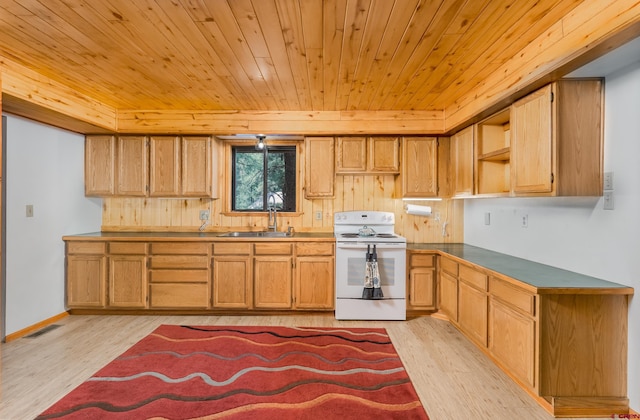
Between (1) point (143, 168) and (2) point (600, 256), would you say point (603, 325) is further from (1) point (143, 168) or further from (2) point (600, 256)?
(1) point (143, 168)

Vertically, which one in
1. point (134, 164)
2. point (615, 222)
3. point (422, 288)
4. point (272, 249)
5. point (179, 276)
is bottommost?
point (422, 288)

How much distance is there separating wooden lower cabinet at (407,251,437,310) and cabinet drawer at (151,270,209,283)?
7.54 feet

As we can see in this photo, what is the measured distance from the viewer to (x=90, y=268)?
3.72m

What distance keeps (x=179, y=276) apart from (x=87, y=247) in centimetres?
107

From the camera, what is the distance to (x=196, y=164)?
398cm

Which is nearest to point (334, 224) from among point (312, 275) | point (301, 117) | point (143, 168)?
point (312, 275)

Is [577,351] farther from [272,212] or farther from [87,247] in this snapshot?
[87,247]

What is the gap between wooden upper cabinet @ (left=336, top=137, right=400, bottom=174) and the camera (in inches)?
155

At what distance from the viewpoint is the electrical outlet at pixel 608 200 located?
2061 mm

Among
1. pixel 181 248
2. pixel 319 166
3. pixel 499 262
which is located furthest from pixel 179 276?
pixel 499 262

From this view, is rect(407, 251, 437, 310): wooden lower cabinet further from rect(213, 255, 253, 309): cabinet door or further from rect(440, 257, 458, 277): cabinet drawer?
rect(213, 255, 253, 309): cabinet door

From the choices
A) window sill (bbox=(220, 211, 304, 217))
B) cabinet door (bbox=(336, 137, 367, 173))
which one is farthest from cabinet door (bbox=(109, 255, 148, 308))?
cabinet door (bbox=(336, 137, 367, 173))

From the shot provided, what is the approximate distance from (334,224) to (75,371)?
2848 millimetres

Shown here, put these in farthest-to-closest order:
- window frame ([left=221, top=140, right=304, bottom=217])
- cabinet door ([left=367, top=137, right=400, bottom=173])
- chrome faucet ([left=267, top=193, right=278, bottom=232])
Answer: window frame ([left=221, top=140, right=304, bottom=217])
chrome faucet ([left=267, top=193, right=278, bottom=232])
cabinet door ([left=367, top=137, right=400, bottom=173])
